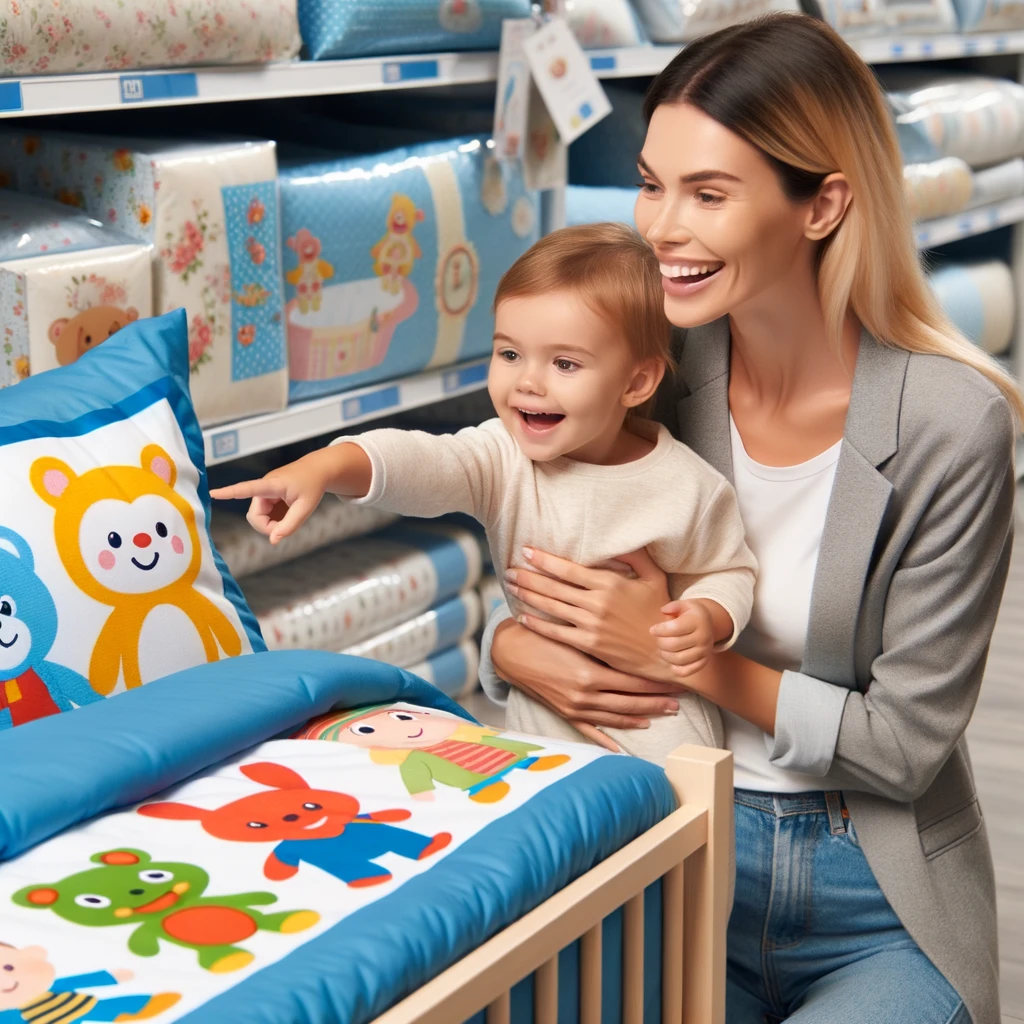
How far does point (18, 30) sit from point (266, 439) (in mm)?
674

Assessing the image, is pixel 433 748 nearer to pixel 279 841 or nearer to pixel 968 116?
pixel 279 841


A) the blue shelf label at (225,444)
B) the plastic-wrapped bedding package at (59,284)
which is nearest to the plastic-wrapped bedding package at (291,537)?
the blue shelf label at (225,444)

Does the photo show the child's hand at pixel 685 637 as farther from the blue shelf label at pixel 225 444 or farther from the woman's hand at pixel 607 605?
the blue shelf label at pixel 225 444

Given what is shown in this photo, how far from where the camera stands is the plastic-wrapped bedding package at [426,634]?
2.38 metres

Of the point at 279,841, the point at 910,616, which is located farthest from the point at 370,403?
the point at 279,841

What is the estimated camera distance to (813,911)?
1.27 meters

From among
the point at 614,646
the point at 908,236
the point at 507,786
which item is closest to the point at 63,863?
the point at 507,786

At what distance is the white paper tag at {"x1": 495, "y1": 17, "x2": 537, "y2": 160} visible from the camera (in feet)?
7.43

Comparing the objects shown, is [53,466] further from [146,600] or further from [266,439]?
[266,439]

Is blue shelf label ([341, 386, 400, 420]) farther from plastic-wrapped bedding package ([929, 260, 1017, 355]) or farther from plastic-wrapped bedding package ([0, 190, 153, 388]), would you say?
plastic-wrapped bedding package ([929, 260, 1017, 355])

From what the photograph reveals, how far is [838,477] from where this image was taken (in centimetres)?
124

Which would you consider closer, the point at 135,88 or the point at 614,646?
the point at 614,646

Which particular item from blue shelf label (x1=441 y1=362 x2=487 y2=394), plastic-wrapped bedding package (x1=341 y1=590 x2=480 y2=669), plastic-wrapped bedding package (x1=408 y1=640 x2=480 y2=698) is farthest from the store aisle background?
blue shelf label (x1=441 y1=362 x2=487 y2=394)

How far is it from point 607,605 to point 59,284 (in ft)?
2.56
